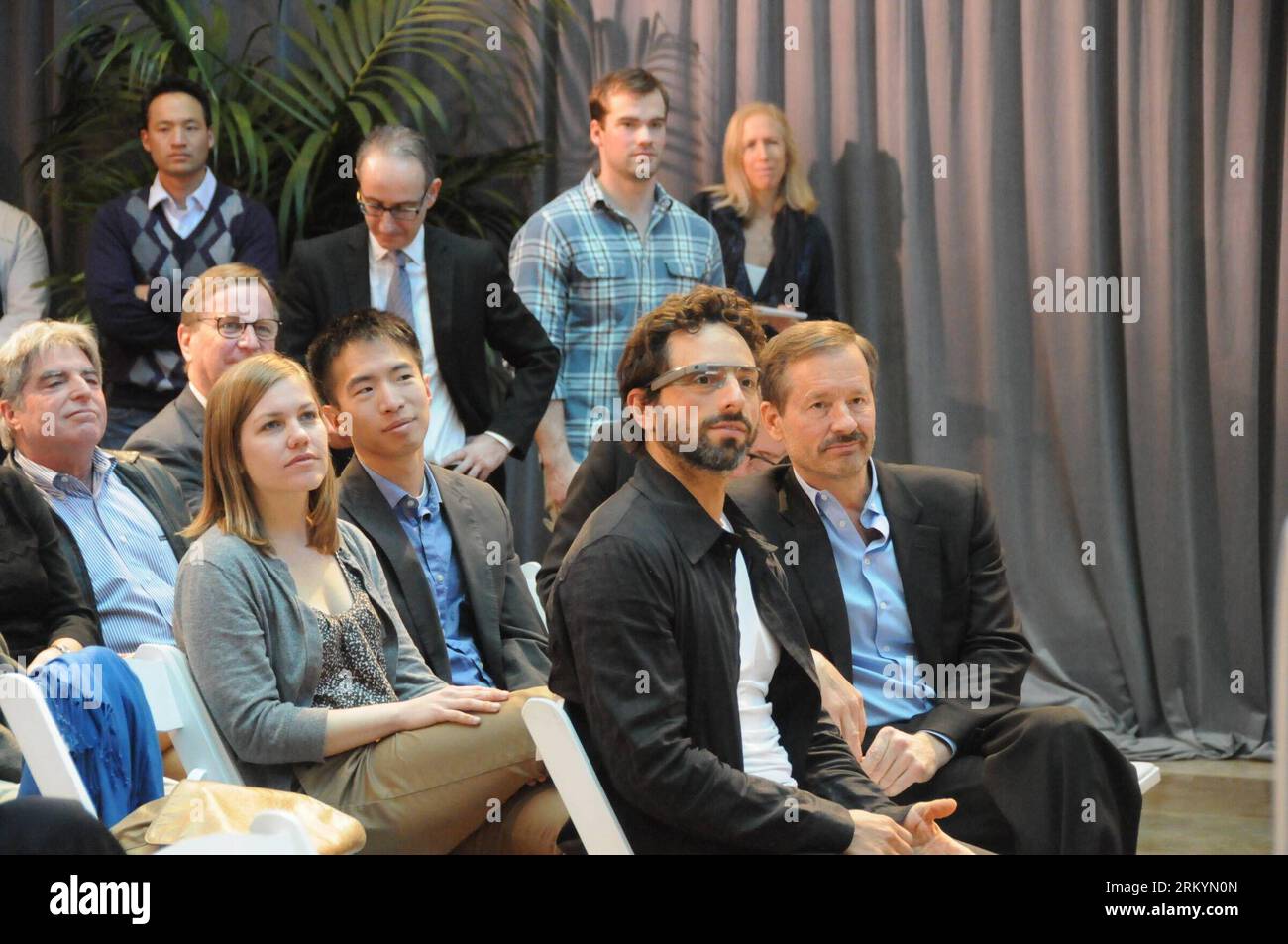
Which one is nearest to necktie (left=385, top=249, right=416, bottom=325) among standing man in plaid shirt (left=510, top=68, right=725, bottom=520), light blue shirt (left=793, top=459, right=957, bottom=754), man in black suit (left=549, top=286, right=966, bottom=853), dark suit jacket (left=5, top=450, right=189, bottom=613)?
standing man in plaid shirt (left=510, top=68, right=725, bottom=520)

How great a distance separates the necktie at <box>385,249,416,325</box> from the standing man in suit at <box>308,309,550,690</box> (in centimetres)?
95

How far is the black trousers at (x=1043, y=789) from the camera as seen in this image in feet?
8.39

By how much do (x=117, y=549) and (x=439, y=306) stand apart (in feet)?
3.82

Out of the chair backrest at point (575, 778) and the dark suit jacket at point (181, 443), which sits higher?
the dark suit jacket at point (181, 443)

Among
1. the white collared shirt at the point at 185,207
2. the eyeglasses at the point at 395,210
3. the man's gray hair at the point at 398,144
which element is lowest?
the eyeglasses at the point at 395,210

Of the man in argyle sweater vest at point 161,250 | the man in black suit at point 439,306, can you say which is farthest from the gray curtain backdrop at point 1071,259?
the man in black suit at point 439,306

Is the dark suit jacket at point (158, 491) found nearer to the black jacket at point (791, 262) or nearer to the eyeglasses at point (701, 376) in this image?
the eyeglasses at point (701, 376)

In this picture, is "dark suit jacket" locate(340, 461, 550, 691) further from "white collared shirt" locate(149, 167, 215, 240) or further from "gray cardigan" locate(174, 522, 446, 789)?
"white collared shirt" locate(149, 167, 215, 240)

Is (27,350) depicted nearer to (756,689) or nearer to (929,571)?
(756,689)

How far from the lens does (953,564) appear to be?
2.86 metres

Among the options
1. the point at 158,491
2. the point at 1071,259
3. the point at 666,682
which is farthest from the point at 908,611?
the point at 1071,259

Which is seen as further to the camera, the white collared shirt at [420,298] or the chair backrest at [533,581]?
the white collared shirt at [420,298]

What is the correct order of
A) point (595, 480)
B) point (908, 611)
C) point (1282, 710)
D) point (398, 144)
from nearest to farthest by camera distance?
point (1282, 710)
point (908, 611)
point (595, 480)
point (398, 144)

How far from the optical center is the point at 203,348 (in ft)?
11.6
